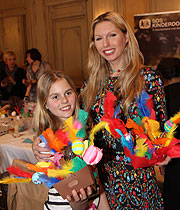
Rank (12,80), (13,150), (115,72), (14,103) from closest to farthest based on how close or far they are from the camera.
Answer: (115,72)
(13,150)
(14,103)
(12,80)

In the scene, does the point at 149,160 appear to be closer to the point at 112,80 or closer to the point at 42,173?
the point at 42,173

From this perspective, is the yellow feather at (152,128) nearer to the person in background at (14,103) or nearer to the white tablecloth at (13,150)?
the white tablecloth at (13,150)

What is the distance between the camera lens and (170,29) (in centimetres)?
479

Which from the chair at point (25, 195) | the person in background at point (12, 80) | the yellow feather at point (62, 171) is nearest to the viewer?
the yellow feather at point (62, 171)

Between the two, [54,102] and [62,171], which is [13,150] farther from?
[62,171]

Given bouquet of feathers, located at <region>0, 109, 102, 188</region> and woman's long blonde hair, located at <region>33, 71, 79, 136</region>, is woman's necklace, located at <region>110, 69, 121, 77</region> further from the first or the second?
bouquet of feathers, located at <region>0, 109, 102, 188</region>

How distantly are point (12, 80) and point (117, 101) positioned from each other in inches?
166

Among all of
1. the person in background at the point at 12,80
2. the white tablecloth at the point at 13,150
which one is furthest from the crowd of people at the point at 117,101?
the person in background at the point at 12,80

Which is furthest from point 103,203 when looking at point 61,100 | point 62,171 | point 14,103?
point 14,103

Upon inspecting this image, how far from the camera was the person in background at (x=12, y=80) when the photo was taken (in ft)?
18.1

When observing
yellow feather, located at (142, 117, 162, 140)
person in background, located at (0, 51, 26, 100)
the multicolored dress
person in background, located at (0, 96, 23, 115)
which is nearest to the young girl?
the multicolored dress

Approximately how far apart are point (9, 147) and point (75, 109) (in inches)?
56.4

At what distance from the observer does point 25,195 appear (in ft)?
7.58

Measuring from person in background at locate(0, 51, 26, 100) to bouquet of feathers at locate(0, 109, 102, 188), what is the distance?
431 centimetres
